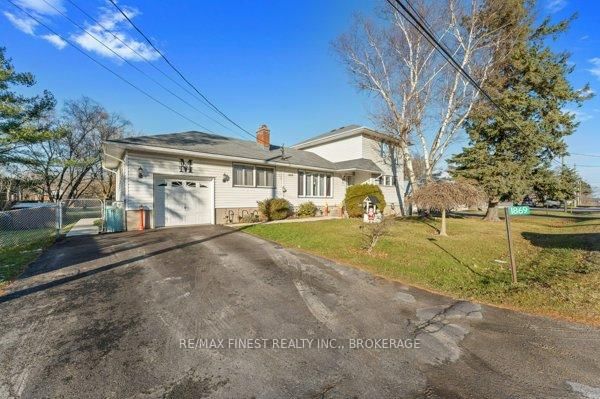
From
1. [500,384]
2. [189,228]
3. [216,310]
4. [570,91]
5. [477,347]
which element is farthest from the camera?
[570,91]

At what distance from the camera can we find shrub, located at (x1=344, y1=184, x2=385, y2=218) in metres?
18.5

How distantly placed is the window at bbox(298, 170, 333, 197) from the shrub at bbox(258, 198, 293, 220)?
7.85 ft

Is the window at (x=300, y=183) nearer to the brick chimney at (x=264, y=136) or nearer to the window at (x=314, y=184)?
the window at (x=314, y=184)

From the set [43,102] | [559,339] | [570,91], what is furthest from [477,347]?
[570,91]

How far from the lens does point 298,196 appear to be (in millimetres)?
18516

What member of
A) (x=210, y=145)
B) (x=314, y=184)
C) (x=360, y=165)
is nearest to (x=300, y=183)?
(x=314, y=184)

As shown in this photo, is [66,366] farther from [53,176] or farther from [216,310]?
[53,176]

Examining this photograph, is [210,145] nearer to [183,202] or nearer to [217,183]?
[217,183]

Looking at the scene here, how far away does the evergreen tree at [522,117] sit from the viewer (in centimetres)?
1778

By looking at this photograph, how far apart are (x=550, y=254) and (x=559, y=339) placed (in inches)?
264

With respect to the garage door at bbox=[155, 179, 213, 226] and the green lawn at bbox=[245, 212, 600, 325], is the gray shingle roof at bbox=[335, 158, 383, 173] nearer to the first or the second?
the green lawn at bbox=[245, 212, 600, 325]

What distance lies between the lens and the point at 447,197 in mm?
12016

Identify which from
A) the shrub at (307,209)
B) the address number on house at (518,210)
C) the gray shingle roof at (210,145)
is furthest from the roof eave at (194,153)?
the address number on house at (518,210)

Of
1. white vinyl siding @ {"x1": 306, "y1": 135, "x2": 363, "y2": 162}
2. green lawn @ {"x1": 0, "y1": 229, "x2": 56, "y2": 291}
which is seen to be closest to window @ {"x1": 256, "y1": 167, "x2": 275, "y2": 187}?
white vinyl siding @ {"x1": 306, "y1": 135, "x2": 363, "y2": 162}
